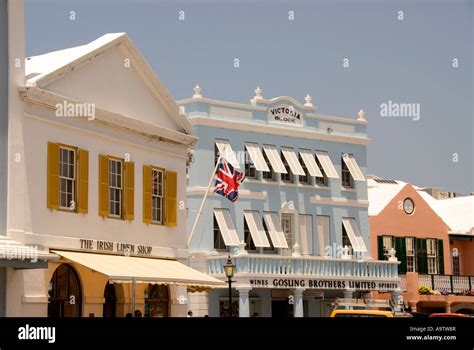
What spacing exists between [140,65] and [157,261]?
519 cm

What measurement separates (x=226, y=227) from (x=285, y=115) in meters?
5.52

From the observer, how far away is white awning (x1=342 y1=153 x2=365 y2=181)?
43594 millimetres

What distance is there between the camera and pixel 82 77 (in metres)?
26.2

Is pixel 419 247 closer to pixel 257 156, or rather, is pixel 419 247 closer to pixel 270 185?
pixel 270 185

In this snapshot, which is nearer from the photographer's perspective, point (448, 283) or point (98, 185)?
point (98, 185)

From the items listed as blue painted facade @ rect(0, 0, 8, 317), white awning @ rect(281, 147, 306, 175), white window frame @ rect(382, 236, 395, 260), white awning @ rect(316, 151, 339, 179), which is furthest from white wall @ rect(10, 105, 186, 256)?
white window frame @ rect(382, 236, 395, 260)

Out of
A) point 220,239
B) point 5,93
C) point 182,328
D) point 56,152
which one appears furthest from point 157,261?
point 182,328

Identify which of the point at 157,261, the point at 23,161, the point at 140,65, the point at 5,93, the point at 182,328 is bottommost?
the point at 182,328

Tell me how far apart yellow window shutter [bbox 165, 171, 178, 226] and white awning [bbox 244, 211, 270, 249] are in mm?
10762

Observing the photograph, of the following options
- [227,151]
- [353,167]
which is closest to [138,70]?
[227,151]

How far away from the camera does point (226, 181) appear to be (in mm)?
33906

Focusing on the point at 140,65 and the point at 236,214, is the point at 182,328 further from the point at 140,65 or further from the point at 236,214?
the point at 236,214

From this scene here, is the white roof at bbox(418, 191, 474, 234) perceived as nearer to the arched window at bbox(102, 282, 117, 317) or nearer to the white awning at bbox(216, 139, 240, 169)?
the white awning at bbox(216, 139, 240, 169)

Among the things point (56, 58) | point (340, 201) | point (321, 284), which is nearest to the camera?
point (56, 58)
